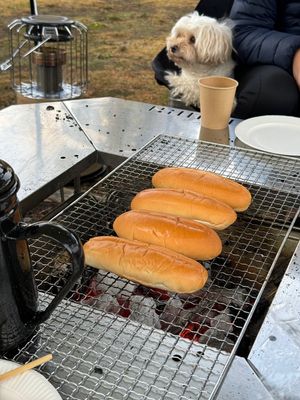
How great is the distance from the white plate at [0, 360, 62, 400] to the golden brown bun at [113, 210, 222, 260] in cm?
50

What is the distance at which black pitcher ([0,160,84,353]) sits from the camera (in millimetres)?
856

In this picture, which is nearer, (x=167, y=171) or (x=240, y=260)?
(x=240, y=260)

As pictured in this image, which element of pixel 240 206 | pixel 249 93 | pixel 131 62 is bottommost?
pixel 131 62

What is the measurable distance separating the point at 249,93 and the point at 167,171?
4.85 ft

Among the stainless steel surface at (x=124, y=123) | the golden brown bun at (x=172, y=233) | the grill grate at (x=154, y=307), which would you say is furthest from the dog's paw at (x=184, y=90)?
the golden brown bun at (x=172, y=233)

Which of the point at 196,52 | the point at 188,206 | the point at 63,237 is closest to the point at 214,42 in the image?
the point at 196,52

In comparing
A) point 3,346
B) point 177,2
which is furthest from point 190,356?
point 177,2

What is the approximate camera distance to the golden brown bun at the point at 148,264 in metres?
1.13

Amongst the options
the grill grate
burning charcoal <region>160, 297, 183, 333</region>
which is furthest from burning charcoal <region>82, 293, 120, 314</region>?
burning charcoal <region>160, 297, 183, 333</region>

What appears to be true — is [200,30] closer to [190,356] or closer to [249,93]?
[249,93]

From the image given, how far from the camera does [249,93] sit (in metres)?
2.87

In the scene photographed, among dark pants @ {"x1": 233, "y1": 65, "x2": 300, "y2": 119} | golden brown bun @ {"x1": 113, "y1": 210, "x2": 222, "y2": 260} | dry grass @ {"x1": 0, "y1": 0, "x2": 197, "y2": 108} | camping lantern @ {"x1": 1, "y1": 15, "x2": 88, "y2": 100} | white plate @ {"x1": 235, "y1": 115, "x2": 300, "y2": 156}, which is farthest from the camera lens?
dry grass @ {"x1": 0, "y1": 0, "x2": 197, "y2": 108}

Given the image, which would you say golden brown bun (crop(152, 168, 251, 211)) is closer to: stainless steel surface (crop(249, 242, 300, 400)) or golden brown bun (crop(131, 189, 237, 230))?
golden brown bun (crop(131, 189, 237, 230))

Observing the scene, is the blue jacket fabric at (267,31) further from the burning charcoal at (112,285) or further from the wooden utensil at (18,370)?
the wooden utensil at (18,370)
